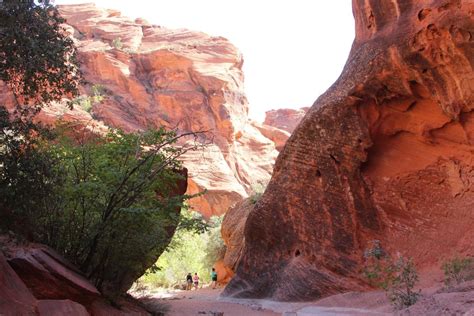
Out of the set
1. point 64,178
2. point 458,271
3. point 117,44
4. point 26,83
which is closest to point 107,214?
point 64,178

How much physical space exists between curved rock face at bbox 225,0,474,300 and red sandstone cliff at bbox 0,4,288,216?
96.2ft

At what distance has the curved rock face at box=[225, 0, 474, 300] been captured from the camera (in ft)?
44.4

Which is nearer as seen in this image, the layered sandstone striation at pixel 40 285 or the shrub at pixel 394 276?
the layered sandstone striation at pixel 40 285

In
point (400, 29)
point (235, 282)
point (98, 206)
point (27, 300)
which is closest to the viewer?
point (27, 300)

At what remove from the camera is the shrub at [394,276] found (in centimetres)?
949

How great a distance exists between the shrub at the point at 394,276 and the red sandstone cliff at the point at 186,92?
32290 mm

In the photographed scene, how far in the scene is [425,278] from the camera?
13391 mm

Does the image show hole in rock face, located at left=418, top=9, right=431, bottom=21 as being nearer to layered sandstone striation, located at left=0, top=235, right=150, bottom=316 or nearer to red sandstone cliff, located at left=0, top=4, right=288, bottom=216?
layered sandstone striation, located at left=0, top=235, right=150, bottom=316

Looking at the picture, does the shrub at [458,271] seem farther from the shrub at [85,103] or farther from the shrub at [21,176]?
the shrub at [85,103]

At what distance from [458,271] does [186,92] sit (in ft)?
140

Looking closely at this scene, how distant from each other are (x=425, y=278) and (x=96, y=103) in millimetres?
40589

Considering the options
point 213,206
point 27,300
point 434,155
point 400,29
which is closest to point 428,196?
point 434,155

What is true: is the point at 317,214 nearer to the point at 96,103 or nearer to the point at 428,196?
the point at 428,196

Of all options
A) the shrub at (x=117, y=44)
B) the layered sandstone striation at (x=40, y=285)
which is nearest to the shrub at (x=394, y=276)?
the layered sandstone striation at (x=40, y=285)
